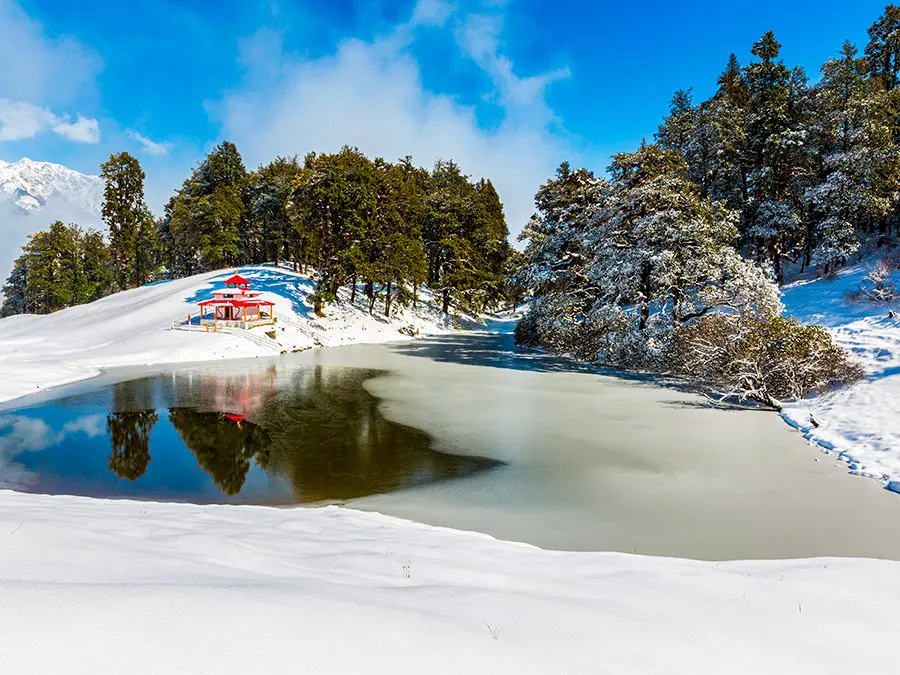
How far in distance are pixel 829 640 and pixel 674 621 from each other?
3.85ft

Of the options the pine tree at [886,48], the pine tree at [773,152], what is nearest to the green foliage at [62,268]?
the pine tree at [773,152]

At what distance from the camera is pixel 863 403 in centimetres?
1196

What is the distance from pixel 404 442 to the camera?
11344 millimetres

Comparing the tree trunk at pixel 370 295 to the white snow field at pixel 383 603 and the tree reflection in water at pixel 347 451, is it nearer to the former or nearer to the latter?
the tree reflection in water at pixel 347 451

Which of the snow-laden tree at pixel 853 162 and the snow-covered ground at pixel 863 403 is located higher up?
the snow-laden tree at pixel 853 162

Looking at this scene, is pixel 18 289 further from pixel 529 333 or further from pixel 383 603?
pixel 383 603

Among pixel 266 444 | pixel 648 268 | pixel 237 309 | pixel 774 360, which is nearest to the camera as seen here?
pixel 266 444

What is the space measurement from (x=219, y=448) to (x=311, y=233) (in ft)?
105

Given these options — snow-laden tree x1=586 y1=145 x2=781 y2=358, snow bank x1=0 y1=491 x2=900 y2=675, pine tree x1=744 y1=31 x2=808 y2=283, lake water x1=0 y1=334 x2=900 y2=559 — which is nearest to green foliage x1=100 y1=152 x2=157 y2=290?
lake water x1=0 y1=334 x2=900 y2=559

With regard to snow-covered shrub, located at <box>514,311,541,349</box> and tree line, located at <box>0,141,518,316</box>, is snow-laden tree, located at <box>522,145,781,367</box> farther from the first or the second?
tree line, located at <box>0,141,518,316</box>

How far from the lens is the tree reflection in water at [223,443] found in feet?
30.4

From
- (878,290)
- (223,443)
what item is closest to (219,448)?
(223,443)

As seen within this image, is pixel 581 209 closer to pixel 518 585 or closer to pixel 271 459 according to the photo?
pixel 271 459

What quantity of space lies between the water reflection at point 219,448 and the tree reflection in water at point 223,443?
27 millimetres
